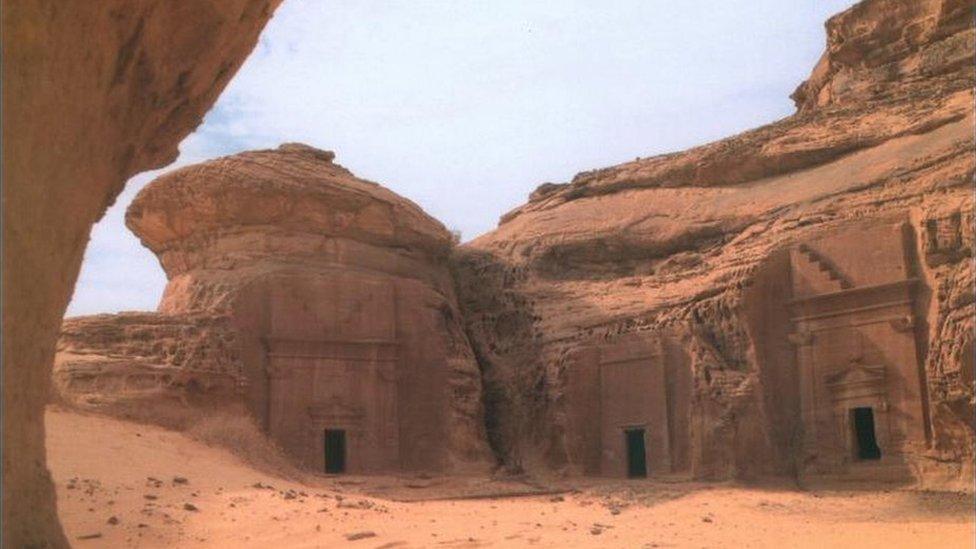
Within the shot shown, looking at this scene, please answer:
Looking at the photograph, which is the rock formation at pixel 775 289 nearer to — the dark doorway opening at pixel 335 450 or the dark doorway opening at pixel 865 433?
the dark doorway opening at pixel 865 433

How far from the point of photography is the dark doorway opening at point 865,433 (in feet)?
77.9

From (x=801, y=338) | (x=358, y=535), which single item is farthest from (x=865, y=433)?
(x=358, y=535)

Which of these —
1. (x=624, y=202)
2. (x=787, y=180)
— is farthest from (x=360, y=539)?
(x=624, y=202)

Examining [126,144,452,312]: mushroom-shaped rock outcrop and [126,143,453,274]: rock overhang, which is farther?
[126,143,453,274]: rock overhang

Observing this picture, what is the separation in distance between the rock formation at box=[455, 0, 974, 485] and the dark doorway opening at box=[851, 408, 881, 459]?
0.50 ft

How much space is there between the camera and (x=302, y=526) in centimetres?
1446

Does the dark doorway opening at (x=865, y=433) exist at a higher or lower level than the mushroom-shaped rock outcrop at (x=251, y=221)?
lower

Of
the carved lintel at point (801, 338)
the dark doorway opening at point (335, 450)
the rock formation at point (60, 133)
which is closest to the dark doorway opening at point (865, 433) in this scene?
the carved lintel at point (801, 338)

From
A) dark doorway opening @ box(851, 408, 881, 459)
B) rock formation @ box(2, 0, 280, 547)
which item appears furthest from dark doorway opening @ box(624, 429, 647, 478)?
rock formation @ box(2, 0, 280, 547)

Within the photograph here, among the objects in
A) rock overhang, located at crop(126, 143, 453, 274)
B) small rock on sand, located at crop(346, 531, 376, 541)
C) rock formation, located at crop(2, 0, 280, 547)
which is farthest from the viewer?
rock overhang, located at crop(126, 143, 453, 274)

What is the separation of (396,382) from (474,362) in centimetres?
312

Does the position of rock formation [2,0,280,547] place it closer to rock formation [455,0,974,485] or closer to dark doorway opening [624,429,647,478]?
rock formation [455,0,974,485]

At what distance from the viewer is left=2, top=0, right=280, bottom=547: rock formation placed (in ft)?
18.9

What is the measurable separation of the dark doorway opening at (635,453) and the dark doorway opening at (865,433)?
551 cm
